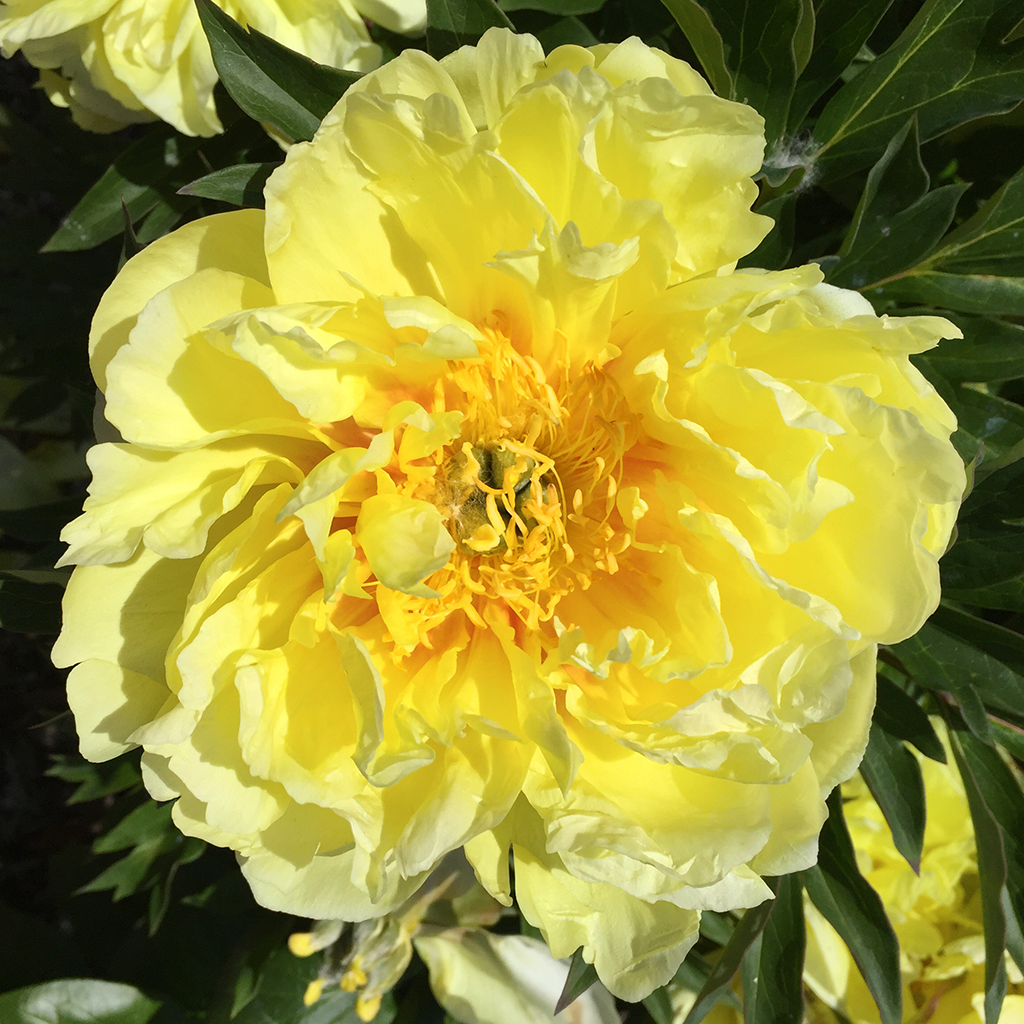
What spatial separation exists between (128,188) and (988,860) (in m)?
1.34

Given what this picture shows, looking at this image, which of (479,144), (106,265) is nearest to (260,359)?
(479,144)

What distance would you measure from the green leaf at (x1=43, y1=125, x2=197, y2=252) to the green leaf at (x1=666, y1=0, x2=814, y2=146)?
30.2 inches

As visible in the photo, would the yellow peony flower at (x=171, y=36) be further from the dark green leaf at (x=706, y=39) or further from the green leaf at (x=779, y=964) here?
the green leaf at (x=779, y=964)

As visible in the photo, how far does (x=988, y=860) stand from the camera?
0.92m

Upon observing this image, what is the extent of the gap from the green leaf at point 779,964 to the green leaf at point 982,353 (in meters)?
0.59

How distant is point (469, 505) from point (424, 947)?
69 centimetres

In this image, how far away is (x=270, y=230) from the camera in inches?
27.4

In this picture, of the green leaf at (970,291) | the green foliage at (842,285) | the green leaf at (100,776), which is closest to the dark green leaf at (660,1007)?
the green foliage at (842,285)

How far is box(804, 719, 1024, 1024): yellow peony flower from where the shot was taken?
120 centimetres

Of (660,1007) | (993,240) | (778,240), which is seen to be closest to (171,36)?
(778,240)

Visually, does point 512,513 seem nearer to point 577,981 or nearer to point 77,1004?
point 577,981

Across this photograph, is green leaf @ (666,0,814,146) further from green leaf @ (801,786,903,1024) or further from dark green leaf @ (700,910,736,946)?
dark green leaf @ (700,910,736,946)

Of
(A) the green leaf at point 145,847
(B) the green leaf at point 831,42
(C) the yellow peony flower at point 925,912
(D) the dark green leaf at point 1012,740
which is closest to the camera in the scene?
(B) the green leaf at point 831,42

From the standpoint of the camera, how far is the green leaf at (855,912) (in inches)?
37.3
